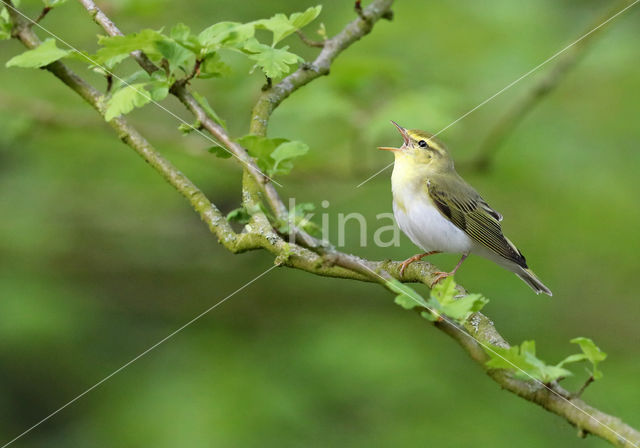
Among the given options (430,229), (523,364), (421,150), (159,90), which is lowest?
(523,364)

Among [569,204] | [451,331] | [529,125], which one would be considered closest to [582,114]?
[529,125]

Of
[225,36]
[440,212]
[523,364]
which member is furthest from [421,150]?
[523,364]

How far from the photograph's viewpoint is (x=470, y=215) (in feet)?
14.8

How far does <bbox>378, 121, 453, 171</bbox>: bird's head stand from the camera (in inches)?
180

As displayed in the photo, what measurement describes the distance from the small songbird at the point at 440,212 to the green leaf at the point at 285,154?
78.9 inches

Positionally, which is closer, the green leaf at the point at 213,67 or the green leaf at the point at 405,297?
the green leaf at the point at 405,297

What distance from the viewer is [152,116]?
7.78 metres

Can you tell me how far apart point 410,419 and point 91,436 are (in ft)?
10.4

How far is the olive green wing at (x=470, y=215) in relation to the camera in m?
4.35

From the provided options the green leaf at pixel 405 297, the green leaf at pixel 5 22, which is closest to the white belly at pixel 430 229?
the green leaf at pixel 405 297

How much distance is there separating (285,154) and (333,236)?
4.42 meters

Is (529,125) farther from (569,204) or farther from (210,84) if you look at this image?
(210,84)

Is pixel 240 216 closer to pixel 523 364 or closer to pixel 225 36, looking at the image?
pixel 225 36

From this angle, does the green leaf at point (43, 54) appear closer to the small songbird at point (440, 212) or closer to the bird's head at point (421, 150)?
the small songbird at point (440, 212)
